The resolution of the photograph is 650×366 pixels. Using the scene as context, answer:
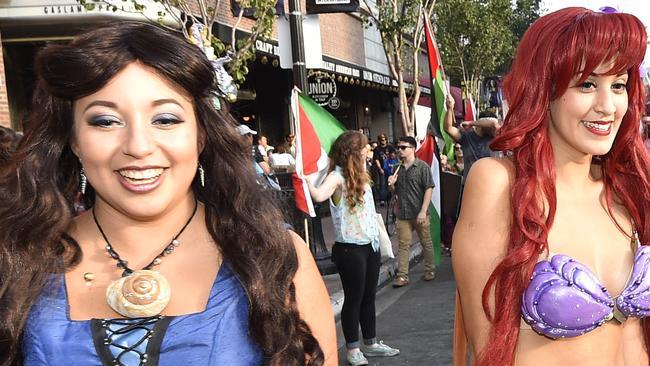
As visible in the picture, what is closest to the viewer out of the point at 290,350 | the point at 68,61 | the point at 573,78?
the point at 68,61

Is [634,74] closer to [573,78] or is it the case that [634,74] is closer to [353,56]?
[573,78]

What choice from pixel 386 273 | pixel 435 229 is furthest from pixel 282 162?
pixel 435 229

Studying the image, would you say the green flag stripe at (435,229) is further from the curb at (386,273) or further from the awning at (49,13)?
the awning at (49,13)

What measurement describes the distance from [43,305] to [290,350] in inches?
24.3

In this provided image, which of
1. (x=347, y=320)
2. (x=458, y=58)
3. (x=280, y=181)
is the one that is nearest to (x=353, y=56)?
(x=458, y=58)

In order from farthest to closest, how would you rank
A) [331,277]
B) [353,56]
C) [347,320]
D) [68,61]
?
[353,56]
[331,277]
[347,320]
[68,61]

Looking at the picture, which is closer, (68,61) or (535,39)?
(68,61)

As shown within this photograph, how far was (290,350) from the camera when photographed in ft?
5.69

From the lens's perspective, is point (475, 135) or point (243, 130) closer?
point (243, 130)

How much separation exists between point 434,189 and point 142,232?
6.28 metres

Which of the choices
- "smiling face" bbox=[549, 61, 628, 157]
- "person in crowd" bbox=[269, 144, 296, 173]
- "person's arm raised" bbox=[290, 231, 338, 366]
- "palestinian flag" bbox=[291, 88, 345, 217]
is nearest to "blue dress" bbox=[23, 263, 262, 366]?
"person's arm raised" bbox=[290, 231, 338, 366]

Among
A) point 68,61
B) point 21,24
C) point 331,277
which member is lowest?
point 331,277

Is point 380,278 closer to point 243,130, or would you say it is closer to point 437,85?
point 437,85

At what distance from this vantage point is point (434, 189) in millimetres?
7832
